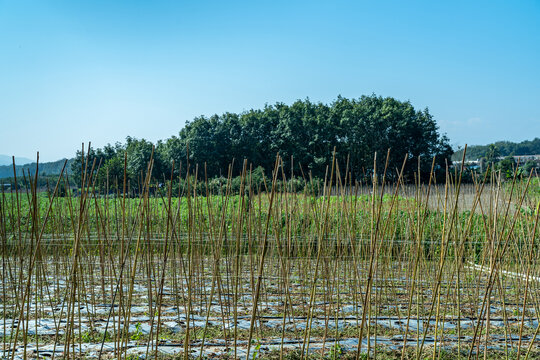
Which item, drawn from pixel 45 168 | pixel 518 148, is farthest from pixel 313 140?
pixel 518 148

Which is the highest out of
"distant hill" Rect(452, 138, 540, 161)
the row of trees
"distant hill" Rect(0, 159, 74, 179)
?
"distant hill" Rect(452, 138, 540, 161)

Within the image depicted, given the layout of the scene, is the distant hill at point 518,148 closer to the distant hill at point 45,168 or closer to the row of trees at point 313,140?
the row of trees at point 313,140

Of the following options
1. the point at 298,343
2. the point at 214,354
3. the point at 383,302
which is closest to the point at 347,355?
the point at 298,343

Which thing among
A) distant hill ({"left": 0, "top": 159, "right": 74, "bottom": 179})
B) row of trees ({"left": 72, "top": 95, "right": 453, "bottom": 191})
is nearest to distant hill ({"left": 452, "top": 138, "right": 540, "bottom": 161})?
row of trees ({"left": 72, "top": 95, "right": 453, "bottom": 191})

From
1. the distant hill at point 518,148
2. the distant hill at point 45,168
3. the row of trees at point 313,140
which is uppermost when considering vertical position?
the distant hill at point 518,148

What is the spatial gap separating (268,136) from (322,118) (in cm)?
255

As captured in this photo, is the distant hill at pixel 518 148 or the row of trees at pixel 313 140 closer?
the row of trees at pixel 313 140

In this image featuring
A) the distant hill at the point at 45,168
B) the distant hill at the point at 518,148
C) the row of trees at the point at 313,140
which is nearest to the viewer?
the distant hill at the point at 45,168

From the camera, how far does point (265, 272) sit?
475cm

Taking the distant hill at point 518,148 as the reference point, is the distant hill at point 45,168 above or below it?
below

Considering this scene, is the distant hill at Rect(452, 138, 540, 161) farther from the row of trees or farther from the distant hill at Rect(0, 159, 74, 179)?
the distant hill at Rect(0, 159, 74, 179)

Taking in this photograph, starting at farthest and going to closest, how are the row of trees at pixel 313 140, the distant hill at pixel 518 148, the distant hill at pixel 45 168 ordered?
1. the distant hill at pixel 518 148
2. the row of trees at pixel 313 140
3. the distant hill at pixel 45 168

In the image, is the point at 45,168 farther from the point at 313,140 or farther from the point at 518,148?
the point at 518,148

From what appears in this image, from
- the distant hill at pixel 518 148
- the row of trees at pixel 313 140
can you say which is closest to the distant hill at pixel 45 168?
the row of trees at pixel 313 140
